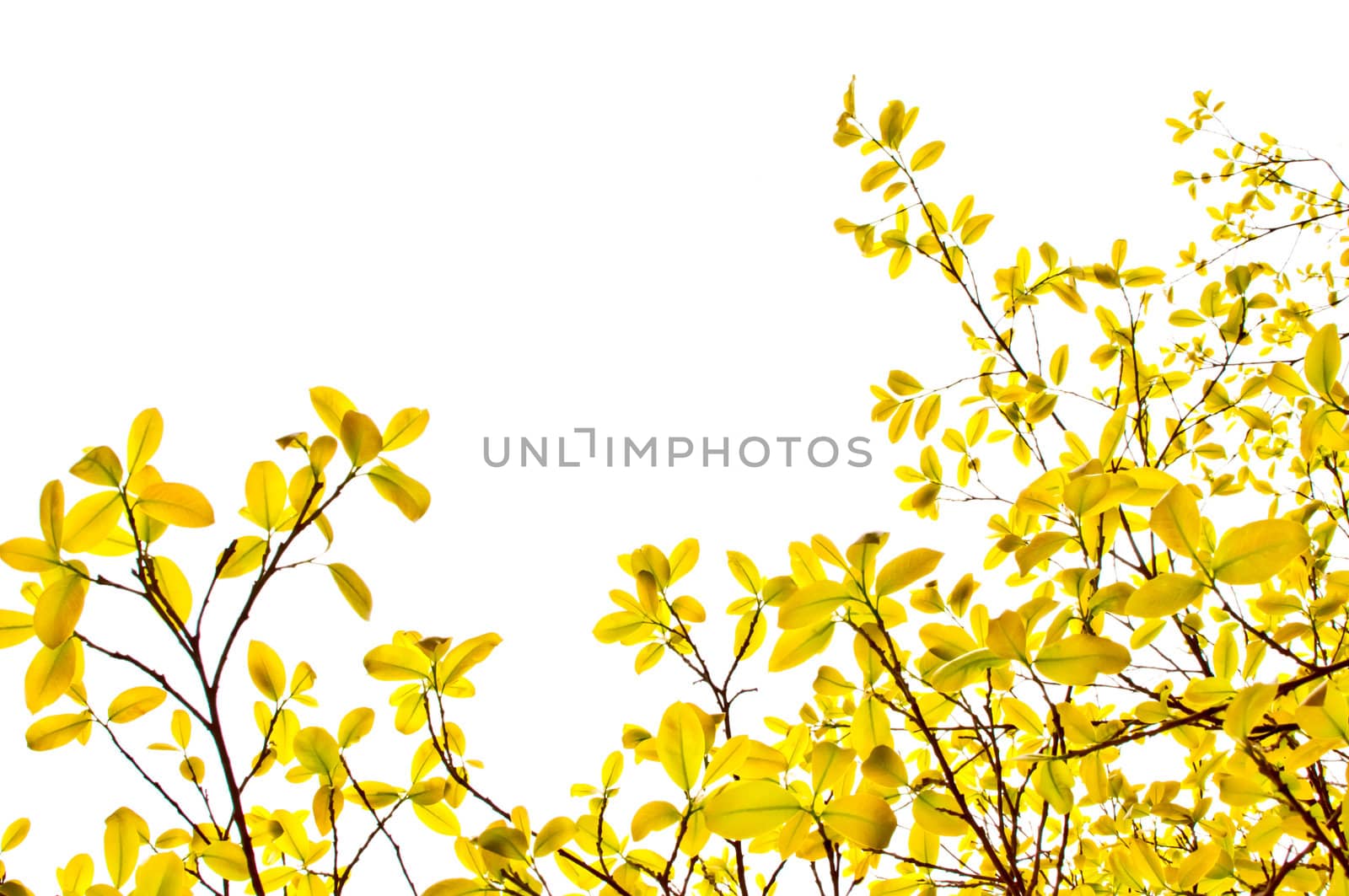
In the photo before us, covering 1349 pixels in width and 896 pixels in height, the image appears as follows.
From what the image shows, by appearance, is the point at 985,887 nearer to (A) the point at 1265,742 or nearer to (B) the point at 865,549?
(A) the point at 1265,742

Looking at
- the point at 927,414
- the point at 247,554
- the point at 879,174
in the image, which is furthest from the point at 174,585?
the point at 879,174

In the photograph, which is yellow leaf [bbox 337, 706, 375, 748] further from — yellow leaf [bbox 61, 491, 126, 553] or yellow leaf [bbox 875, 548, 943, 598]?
yellow leaf [bbox 875, 548, 943, 598]

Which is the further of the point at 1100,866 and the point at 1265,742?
the point at 1100,866

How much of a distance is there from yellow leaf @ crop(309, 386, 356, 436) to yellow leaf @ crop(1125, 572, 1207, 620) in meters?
0.80

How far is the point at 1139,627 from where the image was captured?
0.92 m

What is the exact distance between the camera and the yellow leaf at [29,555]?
2.21ft

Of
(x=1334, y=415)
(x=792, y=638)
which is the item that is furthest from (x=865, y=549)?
(x=1334, y=415)

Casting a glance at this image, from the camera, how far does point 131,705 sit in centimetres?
90

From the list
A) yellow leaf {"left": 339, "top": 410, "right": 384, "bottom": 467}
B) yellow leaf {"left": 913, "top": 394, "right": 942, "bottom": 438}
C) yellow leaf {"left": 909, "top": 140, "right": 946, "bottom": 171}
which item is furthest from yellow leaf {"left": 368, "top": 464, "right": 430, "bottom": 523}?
yellow leaf {"left": 909, "top": 140, "right": 946, "bottom": 171}

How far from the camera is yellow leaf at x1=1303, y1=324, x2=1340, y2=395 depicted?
87 cm

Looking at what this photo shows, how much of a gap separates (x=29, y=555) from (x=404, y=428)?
342mm

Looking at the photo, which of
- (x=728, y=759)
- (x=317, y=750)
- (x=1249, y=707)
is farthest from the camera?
(x=317, y=750)

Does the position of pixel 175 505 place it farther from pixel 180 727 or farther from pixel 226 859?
pixel 180 727

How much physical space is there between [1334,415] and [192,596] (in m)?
1.45
